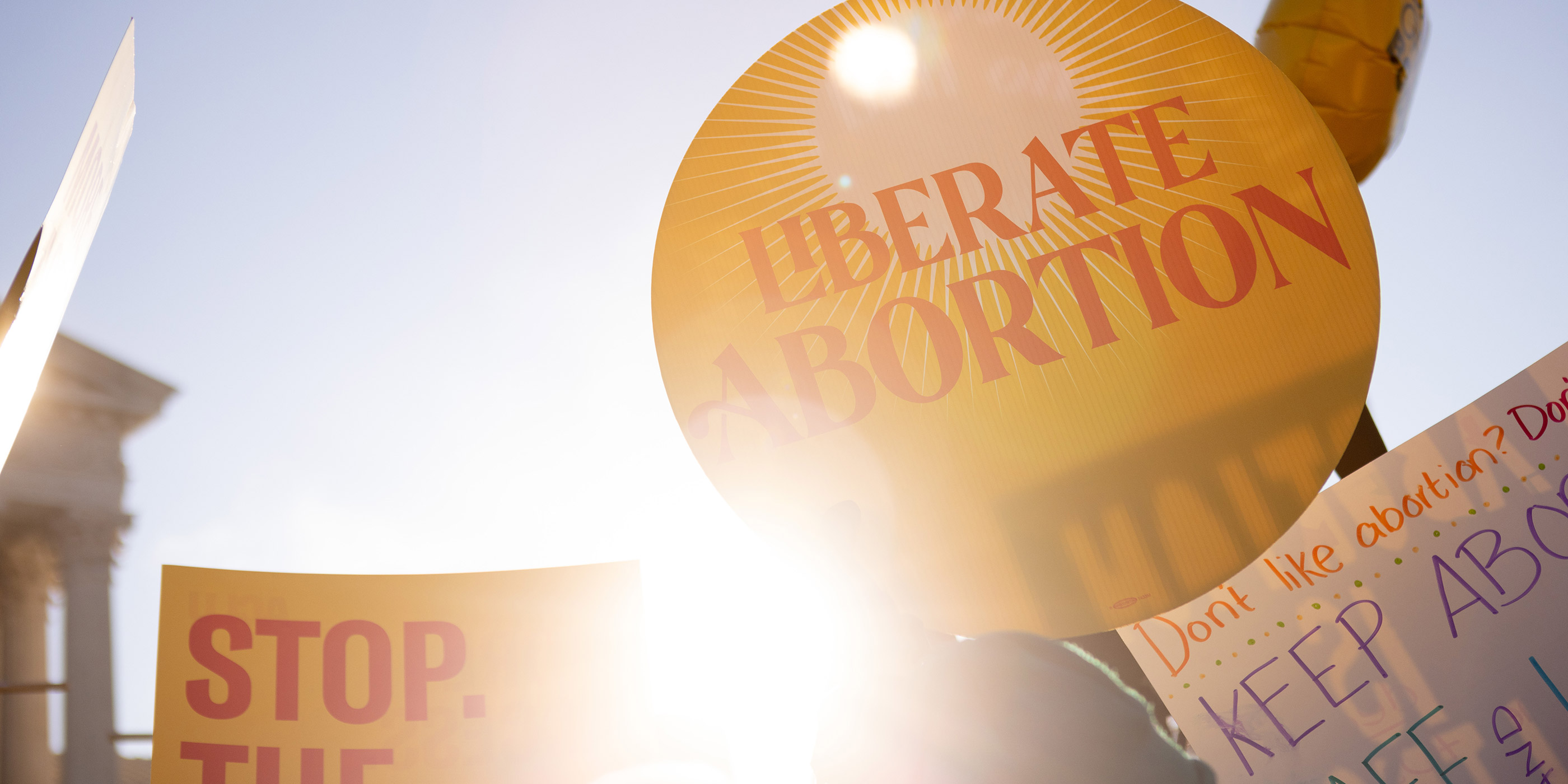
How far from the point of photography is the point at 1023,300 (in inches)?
53.2

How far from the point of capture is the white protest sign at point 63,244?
447 mm

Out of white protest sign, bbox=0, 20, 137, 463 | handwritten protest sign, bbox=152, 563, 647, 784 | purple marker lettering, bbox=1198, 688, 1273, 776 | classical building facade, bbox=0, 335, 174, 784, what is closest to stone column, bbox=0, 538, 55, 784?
classical building facade, bbox=0, 335, 174, 784

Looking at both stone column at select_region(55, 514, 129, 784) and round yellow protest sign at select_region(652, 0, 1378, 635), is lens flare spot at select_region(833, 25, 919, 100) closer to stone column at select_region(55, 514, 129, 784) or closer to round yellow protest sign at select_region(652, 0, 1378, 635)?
round yellow protest sign at select_region(652, 0, 1378, 635)

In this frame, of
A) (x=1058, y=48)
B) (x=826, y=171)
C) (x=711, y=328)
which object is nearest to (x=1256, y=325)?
(x=1058, y=48)

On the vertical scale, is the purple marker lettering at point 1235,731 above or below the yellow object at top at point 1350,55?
below

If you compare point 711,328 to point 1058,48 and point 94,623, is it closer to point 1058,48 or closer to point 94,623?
point 1058,48

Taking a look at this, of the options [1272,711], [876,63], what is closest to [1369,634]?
[1272,711]

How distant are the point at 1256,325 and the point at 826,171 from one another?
29.9 inches

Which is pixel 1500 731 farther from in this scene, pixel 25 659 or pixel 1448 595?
pixel 25 659

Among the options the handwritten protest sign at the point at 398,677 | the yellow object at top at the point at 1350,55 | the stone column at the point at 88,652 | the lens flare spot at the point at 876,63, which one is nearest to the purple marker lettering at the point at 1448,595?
the yellow object at top at the point at 1350,55

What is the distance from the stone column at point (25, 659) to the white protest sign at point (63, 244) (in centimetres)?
684

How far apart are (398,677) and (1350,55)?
2.34 m

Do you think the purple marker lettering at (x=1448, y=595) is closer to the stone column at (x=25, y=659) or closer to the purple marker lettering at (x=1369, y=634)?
the purple marker lettering at (x=1369, y=634)

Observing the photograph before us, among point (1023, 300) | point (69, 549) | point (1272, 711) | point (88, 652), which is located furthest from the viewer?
point (69, 549)
